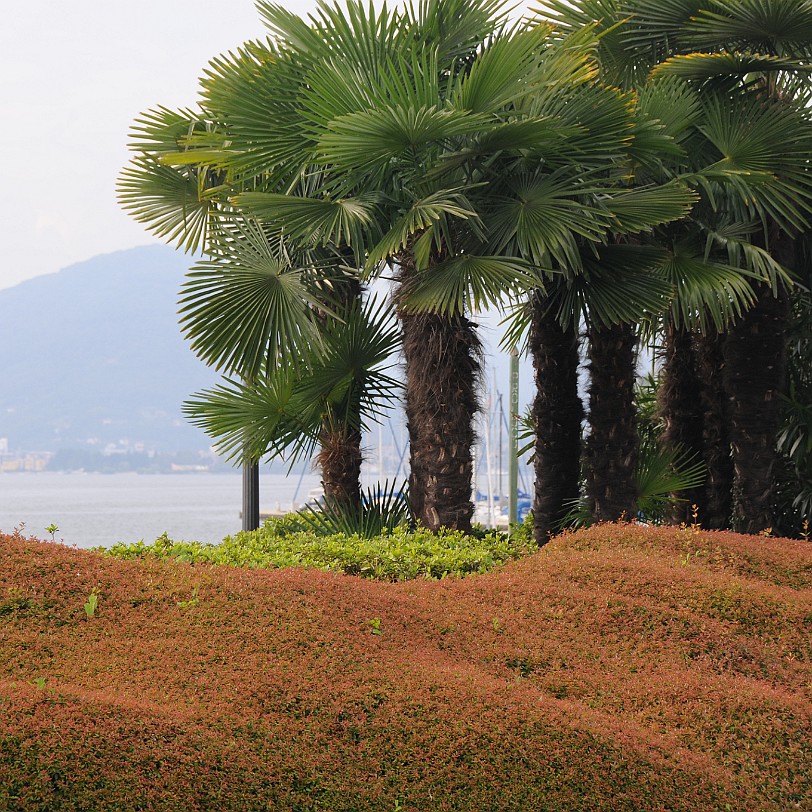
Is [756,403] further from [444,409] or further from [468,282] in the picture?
[468,282]

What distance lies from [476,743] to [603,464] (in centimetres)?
513

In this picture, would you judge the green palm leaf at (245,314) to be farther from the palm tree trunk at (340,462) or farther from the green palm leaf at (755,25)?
the green palm leaf at (755,25)

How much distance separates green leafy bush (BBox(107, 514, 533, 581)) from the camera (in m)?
7.23

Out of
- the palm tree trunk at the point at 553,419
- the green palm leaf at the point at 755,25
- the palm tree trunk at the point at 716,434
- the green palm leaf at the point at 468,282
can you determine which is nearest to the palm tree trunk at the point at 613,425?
the palm tree trunk at the point at 553,419

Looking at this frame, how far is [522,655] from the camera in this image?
5355mm

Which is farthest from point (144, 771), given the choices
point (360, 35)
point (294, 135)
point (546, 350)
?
point (546, 350)

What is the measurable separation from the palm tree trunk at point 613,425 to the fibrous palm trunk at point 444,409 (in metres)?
1.21

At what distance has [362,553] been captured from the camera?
7.39 meters

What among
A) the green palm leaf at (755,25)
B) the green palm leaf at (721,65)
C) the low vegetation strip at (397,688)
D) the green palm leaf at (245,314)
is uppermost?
the green palm leaf at (755,25)

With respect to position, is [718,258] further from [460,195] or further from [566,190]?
[460,195]

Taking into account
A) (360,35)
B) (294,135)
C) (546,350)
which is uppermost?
(360,35)

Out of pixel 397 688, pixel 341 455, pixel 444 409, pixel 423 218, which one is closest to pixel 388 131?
pixel 423 218

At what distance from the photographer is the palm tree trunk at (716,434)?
10.5 m

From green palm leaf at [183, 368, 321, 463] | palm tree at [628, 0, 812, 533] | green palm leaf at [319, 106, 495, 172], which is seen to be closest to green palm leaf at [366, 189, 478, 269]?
green palm leaf at [319, 106, 495, 172]
